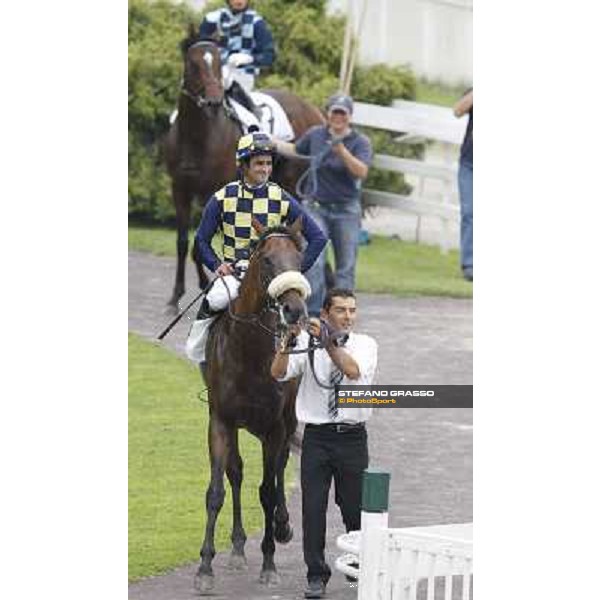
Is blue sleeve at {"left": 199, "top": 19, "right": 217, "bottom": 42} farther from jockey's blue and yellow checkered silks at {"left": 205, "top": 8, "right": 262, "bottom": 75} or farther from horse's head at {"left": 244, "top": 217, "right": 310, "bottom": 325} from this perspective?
horse's head at {"left": 244, "top": 217, "right": 310, "bottom": 325}

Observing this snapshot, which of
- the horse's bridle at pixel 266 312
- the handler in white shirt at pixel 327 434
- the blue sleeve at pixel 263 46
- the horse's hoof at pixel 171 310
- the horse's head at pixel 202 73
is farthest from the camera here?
the horse's head at pixel 202 73

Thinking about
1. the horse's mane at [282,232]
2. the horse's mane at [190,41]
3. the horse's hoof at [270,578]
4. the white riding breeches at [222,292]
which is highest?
the horse's mane at [190,41]

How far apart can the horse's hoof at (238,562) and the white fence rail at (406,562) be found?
3.40 ft

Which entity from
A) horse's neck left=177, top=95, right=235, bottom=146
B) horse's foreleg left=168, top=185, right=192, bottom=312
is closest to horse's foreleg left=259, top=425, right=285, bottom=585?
horse's foreleg left=168, top=185, right=192, bottom=312

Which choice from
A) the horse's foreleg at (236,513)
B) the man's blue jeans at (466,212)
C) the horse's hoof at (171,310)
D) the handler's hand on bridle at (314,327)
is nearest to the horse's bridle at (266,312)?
the handler's hand on bridle at (314,327)

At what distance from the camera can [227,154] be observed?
13078 millimetres

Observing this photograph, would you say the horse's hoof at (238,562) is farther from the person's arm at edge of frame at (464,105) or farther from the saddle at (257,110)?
the saddle at (257,110)

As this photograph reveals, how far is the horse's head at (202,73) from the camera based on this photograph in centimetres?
1261

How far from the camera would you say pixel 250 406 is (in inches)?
420

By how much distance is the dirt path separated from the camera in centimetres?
1067
